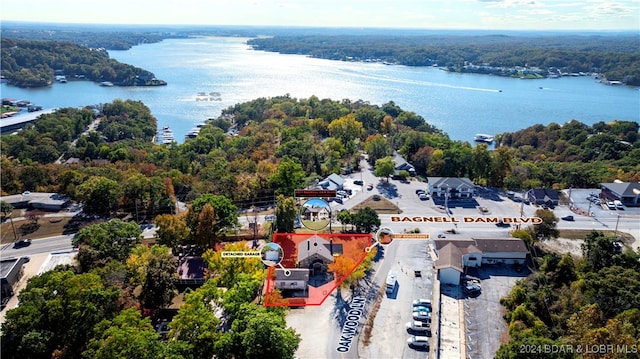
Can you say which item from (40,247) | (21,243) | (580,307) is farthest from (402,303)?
(21,243)

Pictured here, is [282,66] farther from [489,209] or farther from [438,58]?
[489,209]

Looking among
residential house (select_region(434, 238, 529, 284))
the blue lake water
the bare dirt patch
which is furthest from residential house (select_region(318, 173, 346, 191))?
the blue lake water

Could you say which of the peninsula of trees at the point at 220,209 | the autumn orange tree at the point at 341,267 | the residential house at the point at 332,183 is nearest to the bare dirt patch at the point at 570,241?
the peninsula of trees at the point at 220,209

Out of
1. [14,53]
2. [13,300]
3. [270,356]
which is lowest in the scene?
[13,300]

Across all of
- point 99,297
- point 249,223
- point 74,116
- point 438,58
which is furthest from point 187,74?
point 99,297

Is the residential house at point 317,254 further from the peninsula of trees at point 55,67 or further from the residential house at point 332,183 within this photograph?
the peninsula of trees at point 55,67

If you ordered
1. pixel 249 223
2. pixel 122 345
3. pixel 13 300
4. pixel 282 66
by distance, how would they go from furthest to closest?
pixel 282 66, pixel 249 223, pixel 13 300, pixel 122 345
